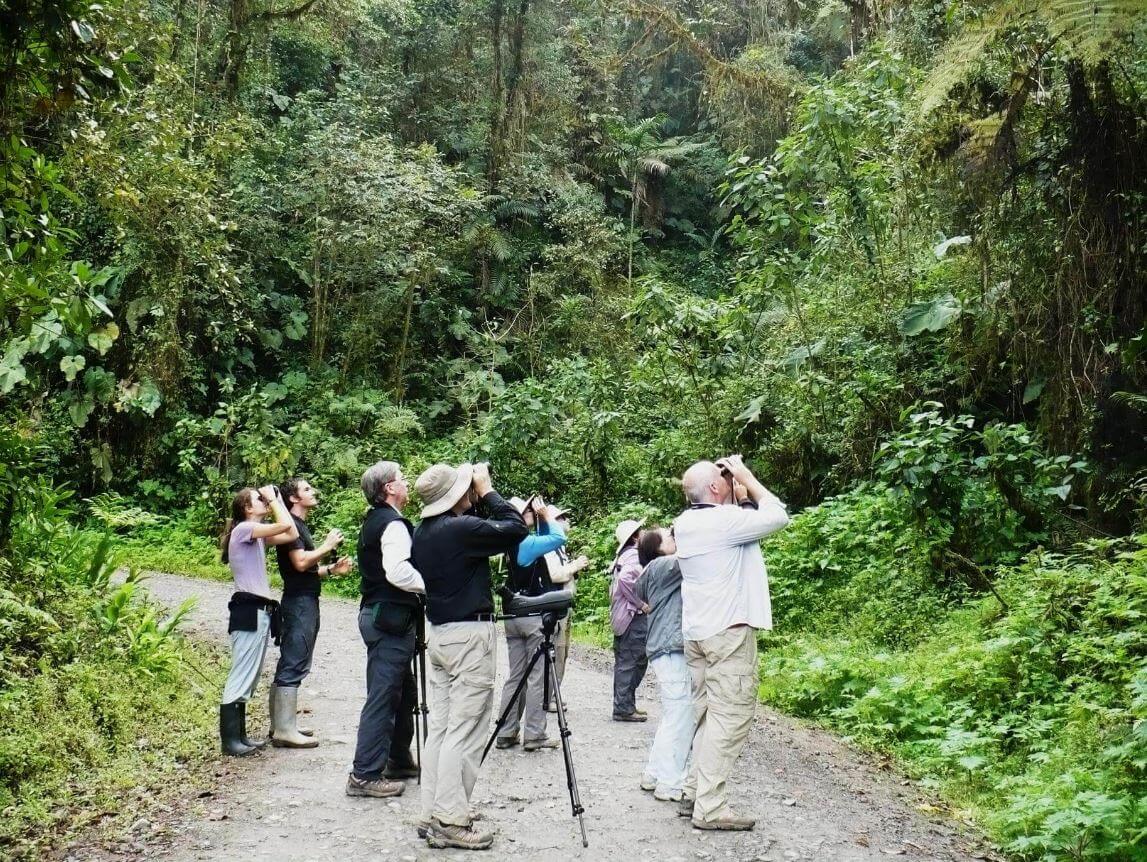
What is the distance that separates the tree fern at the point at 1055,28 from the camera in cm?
505

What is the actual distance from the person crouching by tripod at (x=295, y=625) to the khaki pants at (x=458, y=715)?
181 cm

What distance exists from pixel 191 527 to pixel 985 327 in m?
14.3

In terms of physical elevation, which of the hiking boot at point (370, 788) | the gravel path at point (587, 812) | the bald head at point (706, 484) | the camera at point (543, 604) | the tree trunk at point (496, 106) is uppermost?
the tree trunk at point (496, 106)

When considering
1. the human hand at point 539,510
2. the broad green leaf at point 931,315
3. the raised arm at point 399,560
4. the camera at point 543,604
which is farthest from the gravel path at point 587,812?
the broad green leaf at point 931,315

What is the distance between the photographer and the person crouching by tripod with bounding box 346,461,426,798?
5859 millimetres

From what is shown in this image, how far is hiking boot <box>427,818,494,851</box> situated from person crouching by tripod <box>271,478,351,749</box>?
6.92ft

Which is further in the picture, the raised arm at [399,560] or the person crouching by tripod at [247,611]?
the person crouching by tripod at [247,611]

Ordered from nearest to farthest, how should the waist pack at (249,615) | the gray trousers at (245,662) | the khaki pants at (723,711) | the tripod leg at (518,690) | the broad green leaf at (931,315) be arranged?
the khaki pants at (723,711) < the tripod leg at (518,690) < the gray trousers at (245,662) < the waist pack at (249,615) < the broad green leaf at (931,315)

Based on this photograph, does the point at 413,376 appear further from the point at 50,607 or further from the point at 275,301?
the point at 50,607

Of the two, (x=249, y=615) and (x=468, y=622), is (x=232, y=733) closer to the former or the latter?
(x=249, y=615)

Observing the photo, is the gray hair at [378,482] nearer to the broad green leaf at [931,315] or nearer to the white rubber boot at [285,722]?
the white rubber boot at [285,722]

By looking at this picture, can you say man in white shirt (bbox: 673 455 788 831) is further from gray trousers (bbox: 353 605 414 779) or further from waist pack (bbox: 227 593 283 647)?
waist pack (bbox: 227 593 283 647)

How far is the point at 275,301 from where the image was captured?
22438 mm

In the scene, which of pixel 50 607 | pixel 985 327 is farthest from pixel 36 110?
pixel 985 327
